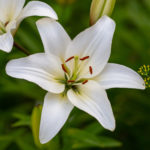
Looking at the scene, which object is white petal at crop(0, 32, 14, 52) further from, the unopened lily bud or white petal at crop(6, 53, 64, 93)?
the unopened lily bud

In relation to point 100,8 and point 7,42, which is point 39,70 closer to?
point 7,42

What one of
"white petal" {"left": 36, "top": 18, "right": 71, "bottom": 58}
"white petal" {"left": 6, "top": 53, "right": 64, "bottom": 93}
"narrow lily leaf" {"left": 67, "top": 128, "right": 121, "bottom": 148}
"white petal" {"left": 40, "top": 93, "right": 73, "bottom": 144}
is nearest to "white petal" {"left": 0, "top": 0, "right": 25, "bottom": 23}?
"white petal" {"left": 36, "top": 18, "right": 71, "bottom": 58}

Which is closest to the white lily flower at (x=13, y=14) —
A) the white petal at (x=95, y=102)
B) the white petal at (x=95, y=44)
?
the white petal at (x=95, y=44)

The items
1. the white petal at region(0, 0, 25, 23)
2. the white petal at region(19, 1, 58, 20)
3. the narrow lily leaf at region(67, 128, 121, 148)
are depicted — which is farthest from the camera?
the narrow lily leaf at region(67, 128, 121, 148)

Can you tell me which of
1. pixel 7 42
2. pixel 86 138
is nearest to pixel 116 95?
pixel 86 138

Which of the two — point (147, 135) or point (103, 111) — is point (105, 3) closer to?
point (103, 111)

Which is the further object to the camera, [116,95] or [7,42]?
[116,95]
